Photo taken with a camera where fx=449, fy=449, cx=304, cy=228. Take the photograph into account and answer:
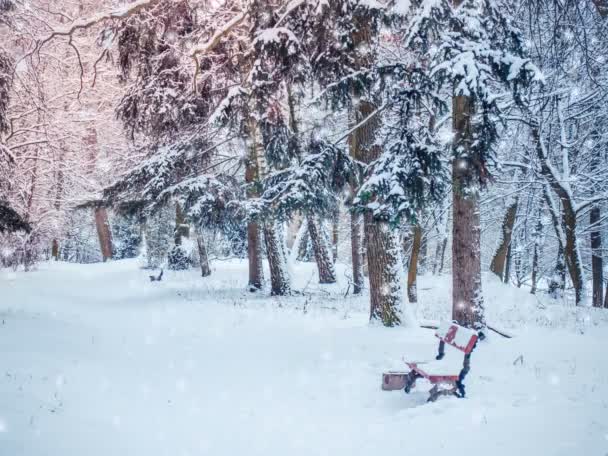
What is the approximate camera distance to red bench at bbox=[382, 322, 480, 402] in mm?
5672

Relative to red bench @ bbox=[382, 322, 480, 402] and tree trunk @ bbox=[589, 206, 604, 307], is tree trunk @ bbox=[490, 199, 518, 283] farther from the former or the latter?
red bench @ bbox=[382, 322, 480, 402]

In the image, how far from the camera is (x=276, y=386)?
22.6 ft

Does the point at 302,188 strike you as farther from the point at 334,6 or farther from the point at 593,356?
the point at 593,356

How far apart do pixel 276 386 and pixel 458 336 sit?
280 cm

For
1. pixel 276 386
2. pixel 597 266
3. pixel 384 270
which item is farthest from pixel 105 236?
pixel 597 266

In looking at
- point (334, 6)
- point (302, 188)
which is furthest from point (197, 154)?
point (334, 6)

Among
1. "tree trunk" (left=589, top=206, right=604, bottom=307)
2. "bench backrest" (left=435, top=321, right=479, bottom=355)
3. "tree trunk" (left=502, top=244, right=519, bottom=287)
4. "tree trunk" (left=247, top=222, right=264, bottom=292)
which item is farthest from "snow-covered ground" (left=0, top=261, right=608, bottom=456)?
"tree trunk" (left=502, top=244, right=519, bottom=287)

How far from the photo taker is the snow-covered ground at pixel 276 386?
4.71 meters

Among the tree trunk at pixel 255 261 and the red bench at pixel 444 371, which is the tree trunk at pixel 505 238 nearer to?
the tree trunk at pixel 255 261

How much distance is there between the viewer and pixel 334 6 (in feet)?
26.7

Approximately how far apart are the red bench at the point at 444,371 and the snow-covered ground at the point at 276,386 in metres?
0.18

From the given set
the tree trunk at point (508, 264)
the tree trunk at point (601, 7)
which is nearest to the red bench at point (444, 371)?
the tree trunk at point (601, 7)

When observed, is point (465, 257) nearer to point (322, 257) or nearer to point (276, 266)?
point (276, 266)

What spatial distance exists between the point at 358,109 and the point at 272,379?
5593 mm
